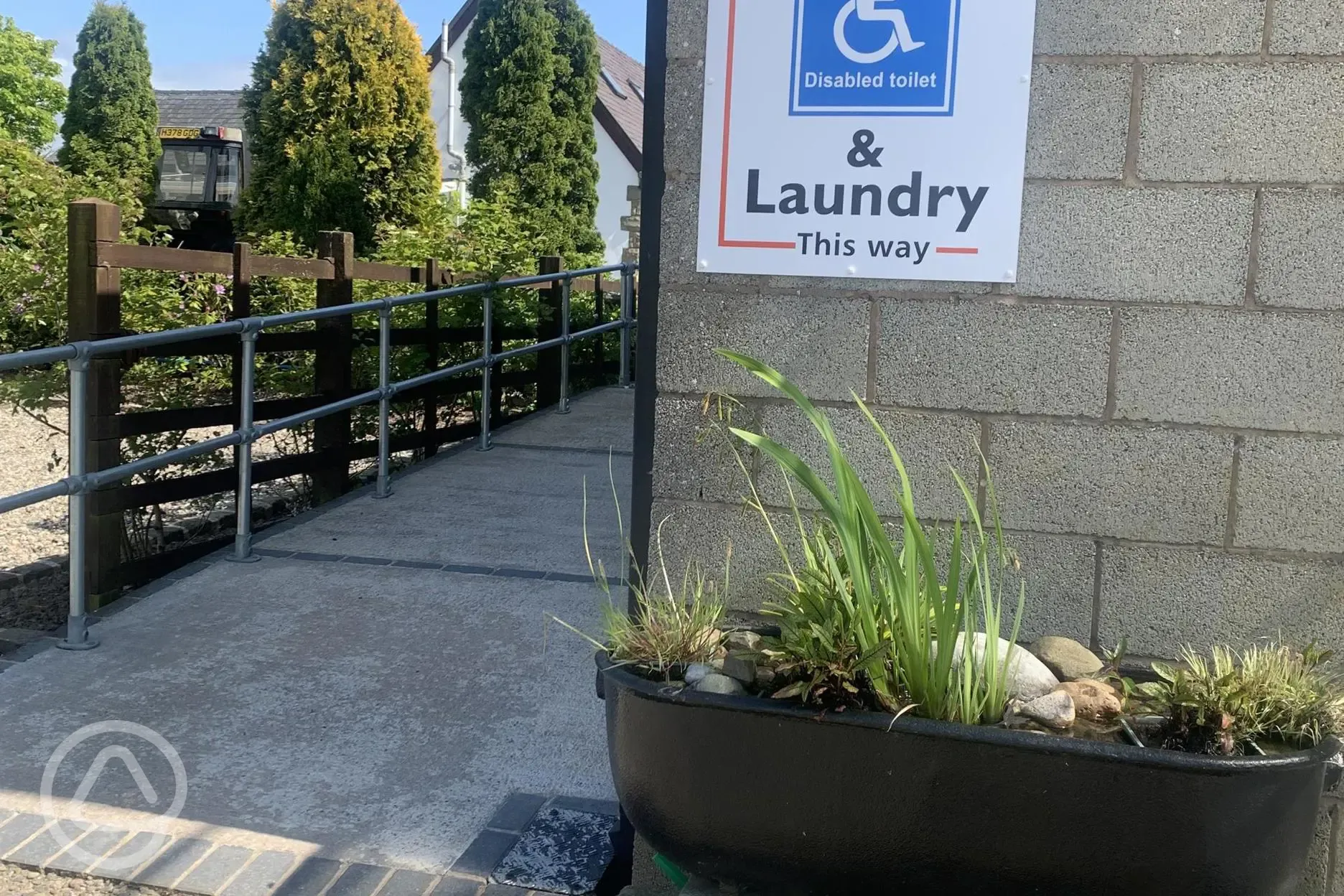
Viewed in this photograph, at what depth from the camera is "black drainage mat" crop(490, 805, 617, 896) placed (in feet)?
8.54

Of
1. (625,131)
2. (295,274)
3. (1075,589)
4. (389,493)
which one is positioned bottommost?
(389,493)

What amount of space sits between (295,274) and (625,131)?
20.7 metres

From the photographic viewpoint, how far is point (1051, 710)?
81.0 inches

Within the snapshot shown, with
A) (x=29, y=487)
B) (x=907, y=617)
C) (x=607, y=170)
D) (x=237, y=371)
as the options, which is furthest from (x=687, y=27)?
(x=607, y=170)

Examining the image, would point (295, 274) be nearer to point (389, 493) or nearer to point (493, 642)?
point (389, 493)

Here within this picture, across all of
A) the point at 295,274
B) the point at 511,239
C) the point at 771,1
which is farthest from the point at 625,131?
the point at 771,1

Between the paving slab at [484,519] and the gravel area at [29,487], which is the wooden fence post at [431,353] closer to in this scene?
the paving slab at [484,519]

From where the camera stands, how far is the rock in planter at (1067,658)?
2.28m

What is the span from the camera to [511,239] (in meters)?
9.28

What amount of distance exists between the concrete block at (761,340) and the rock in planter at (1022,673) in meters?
0.60

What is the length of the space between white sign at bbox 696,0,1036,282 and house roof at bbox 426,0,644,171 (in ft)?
71.3

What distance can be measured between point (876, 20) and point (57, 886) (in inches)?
92.8

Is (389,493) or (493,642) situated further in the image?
(389,493)

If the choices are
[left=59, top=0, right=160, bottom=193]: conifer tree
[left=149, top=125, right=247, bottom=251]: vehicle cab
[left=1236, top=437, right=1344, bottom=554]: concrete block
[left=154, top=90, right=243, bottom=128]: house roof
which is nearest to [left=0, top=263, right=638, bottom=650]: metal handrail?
[left=1236, top=437, right=1344, bottom=554]: concrete block
